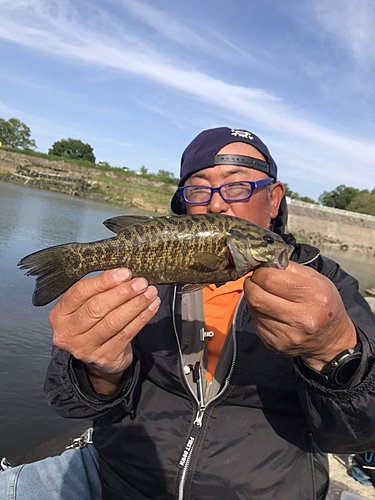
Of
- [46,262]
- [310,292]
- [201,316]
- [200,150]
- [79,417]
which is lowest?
[79,417]

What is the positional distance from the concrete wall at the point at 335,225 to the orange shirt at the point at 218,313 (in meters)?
50.2

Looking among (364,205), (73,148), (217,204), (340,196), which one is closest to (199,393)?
(217,204)

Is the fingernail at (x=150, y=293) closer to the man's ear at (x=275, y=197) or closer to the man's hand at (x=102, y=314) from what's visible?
the man's hand at (x=102, y=314)

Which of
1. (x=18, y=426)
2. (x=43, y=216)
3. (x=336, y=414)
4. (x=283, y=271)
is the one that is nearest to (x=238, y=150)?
(x=283, y=271)

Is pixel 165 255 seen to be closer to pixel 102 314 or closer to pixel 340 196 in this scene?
pixel 102 314

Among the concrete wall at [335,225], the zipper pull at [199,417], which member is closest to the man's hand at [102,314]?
the zipper pull at [199,417]

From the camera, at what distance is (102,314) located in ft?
7.08

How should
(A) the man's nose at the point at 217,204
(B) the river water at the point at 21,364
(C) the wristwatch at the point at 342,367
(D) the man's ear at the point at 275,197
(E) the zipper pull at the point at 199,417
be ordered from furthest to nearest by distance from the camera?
1. (B) the river water at the point at 21,364
2. (D) the man's ear at the point at 275,197
3. (A) the man's nose at the point at 217,204
4. (E) the zipper pull at the point at 199,417
5. (C) the wristwatch at the point at 342,367

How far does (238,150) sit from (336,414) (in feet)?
6.98

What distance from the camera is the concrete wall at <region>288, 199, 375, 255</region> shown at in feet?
170

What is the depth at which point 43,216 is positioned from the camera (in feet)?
72.8

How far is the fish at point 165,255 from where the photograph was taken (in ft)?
7.86

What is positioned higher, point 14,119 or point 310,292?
point 14,119

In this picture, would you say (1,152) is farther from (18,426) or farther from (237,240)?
(237,240)
